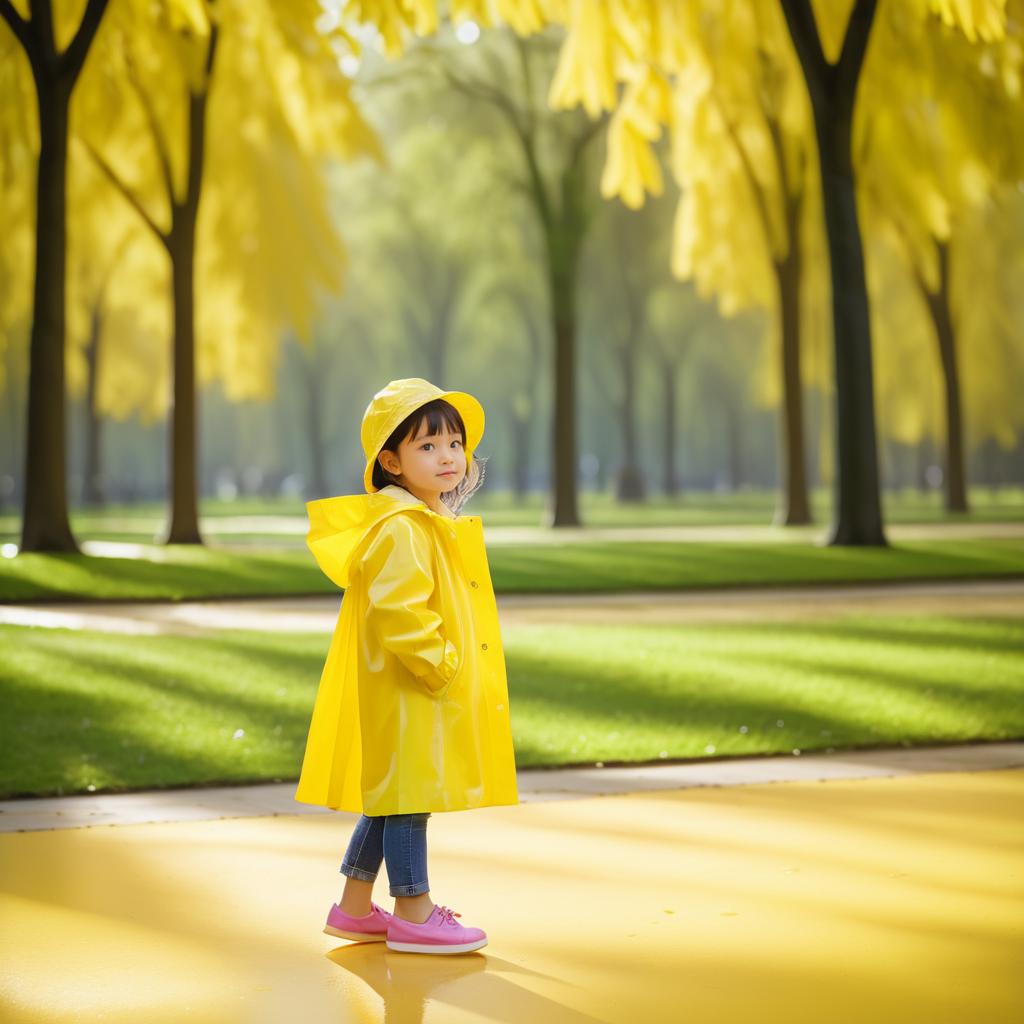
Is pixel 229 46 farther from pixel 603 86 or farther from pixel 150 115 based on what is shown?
pixel 603 86

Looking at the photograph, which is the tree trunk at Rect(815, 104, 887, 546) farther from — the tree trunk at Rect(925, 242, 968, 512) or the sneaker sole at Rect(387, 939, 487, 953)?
the sneaker sole at Rect(387, 939, 487, 953)

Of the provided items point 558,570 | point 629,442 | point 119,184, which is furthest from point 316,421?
point 558,570

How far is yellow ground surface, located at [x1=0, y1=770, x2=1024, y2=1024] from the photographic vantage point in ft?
12.0

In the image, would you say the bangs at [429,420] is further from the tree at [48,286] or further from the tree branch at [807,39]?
the tree branch at [807,39]

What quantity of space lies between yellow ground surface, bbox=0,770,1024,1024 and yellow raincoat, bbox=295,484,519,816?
1.46 ft

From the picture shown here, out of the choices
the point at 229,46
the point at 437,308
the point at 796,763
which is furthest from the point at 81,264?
the point at 796,763

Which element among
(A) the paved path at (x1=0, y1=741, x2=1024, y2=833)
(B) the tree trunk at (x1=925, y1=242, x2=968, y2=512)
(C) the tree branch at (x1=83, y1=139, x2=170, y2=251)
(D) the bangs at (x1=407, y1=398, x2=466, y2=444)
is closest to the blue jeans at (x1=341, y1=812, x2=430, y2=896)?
(D) the bangs at (x1=407, y1=398, x2=466, y2=444)

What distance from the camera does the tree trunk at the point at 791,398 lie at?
→ 24.9m

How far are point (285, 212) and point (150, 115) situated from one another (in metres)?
4.07

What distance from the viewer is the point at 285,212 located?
24.0 m

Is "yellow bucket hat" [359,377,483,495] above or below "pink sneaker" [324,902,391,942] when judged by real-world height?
above

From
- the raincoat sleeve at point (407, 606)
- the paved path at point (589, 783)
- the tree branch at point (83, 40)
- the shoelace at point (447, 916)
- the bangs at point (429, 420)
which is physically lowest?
the paved path at point (589, 783)

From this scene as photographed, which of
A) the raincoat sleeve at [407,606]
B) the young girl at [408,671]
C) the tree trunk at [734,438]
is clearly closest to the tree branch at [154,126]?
the young girl at [408,671]

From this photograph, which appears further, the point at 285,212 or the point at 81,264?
the point at 81,264
